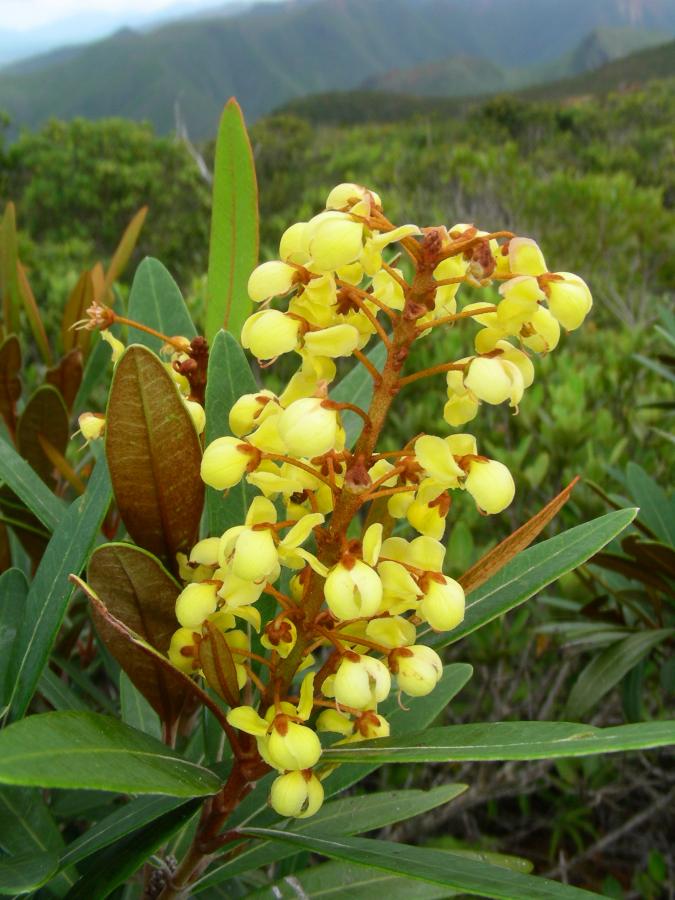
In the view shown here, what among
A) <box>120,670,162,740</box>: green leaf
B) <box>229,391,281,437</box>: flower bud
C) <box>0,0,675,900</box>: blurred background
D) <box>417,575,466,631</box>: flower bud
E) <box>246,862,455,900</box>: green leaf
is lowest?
<box>0,0,675,900</box>: blurred background

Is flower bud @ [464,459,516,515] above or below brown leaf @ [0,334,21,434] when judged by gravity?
above

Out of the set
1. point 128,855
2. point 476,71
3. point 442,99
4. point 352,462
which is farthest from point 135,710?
point 476,71

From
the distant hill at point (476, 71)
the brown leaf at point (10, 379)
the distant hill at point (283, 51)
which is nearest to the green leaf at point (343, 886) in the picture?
the brown leaf at point (10, 379)

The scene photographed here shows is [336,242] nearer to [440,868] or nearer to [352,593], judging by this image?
[352,593]

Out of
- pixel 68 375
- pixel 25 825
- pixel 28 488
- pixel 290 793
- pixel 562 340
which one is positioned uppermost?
pixel 28 488

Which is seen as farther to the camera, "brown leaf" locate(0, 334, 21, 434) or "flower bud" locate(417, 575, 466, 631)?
"brown leaf" locate(0, 334, 21, 434)

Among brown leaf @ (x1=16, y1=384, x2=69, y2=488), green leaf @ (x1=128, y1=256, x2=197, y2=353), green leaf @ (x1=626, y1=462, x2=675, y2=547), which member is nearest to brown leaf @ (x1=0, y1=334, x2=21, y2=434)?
brown leaf @ (x1=16, y1=384, x2=69, y2=488)

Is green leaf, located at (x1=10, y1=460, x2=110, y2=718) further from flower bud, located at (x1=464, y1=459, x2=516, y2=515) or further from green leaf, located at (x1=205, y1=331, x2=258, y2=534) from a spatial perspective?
flower bud, located at (x1=464, y1=459, x2=516, y2=515)

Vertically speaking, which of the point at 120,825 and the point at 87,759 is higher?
the point at 87,759
